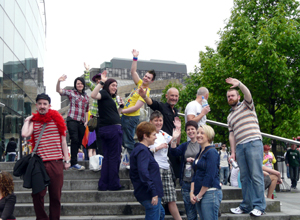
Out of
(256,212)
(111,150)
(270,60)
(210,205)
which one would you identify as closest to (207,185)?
(210,205)

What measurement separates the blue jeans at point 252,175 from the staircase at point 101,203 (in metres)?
0.21

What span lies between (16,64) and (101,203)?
16.0 m

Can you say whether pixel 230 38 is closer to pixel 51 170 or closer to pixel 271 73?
pixel 271 73

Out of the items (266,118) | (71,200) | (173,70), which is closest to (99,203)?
(71,200)

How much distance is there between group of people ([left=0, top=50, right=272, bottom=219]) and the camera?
433 centimetres

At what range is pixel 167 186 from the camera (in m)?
5.09

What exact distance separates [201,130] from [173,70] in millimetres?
103514

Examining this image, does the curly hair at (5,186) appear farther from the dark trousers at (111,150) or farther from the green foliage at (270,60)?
the green foliage at (270,60)

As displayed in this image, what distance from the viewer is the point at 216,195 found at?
171 inches

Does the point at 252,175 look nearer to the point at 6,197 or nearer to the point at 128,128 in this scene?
the point at 128,128

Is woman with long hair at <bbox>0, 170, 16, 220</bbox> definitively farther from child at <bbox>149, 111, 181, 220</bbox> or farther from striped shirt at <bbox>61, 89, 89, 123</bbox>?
striped shirt at <bbox>61, 89, 89, 123</bbox>

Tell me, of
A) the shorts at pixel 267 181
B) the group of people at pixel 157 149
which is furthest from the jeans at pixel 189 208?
the shorts at pixel 267 181

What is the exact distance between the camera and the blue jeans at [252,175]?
5.38 m

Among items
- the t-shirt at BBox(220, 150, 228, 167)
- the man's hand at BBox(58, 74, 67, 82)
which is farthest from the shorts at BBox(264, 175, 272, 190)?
the t-shirt at BBox(220, 150, 228, 167)
